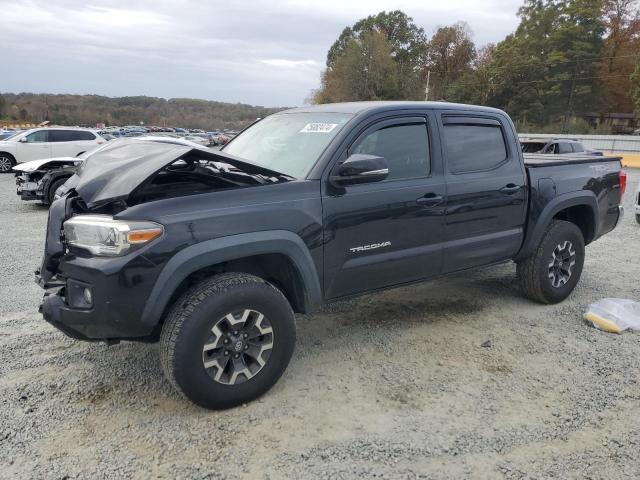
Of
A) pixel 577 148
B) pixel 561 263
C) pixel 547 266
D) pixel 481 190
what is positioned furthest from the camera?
pixel 577 148

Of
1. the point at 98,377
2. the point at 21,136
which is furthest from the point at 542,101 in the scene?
the point at 98,377

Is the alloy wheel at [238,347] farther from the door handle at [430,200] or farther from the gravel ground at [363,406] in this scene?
the door handle at [430,200]

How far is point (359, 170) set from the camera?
10.6ft

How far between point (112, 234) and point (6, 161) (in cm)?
1754

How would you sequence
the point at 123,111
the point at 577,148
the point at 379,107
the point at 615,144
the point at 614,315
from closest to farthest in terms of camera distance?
the point at 379,107, the point at 614,315, the point at 577,148, the point at 615,144, the point at 123,111

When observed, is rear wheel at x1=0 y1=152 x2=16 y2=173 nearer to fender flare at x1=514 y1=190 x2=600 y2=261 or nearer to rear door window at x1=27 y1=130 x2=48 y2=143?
rear door window at x1=27 y1=130 x2=48 y2=143

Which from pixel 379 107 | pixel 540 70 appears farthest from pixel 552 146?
pixel 540 70

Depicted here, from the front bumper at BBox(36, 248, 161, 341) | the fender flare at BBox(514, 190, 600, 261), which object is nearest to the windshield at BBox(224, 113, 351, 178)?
the front bumper at BBox(36, 248, 161, 341)

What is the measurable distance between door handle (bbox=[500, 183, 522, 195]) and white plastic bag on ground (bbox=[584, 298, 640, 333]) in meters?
1.28

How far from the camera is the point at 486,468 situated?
262 centimetres

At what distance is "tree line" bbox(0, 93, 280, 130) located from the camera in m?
74.4

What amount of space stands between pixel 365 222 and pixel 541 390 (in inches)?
62.8

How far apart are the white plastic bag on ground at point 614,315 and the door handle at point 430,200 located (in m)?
1.84

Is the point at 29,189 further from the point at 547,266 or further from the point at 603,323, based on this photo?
the point at 603,323
